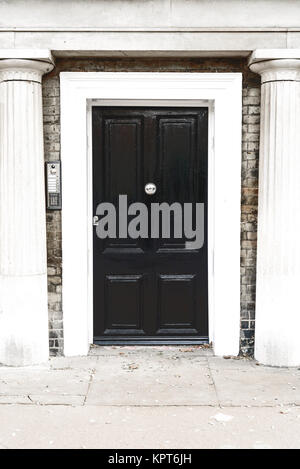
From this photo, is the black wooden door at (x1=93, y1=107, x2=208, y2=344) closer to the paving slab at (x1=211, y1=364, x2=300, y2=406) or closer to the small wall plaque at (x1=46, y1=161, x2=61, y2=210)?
the small wall plaque at (x1=46, y1=161, x2=61, y2=210)

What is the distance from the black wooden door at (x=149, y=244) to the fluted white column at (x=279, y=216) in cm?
73

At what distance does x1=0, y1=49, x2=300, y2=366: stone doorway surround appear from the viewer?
20.2 feet

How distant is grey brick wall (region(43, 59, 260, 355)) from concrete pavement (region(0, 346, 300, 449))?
17.3 inches

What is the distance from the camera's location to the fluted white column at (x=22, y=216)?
6137 mm

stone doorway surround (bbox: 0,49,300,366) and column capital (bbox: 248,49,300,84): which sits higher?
column capital (bbox: 248,49,300,84)

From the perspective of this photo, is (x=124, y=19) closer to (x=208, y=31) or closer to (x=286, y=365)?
(x=208, y=31)

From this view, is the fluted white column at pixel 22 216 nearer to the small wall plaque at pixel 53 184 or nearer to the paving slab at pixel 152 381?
the small wall plaque at pixel 53 184

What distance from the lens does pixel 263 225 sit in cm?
631

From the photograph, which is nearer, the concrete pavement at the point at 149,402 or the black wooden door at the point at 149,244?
the concrete pavement at the point at 149,402

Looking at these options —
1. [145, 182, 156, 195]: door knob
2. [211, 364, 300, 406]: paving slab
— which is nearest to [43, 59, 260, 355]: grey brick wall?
[211, 364, 300, 406]: paving slab

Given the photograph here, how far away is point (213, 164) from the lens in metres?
6.69

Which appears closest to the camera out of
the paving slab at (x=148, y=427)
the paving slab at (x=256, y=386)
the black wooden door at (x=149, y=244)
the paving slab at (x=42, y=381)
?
the paving slab at (x=148, y=427)

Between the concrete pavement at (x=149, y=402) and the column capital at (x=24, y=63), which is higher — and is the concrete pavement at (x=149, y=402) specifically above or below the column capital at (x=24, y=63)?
below

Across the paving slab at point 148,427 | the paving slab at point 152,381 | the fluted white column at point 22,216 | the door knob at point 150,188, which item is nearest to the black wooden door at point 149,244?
the door knob at point 150,188
